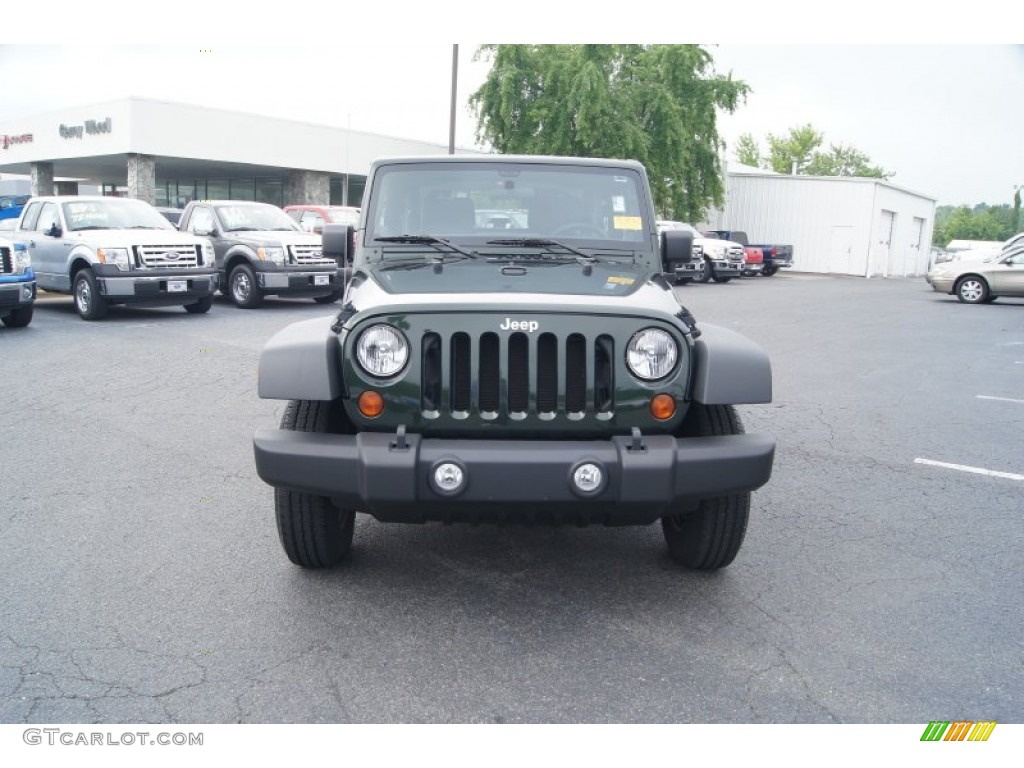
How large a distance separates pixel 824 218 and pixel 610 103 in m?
15.2

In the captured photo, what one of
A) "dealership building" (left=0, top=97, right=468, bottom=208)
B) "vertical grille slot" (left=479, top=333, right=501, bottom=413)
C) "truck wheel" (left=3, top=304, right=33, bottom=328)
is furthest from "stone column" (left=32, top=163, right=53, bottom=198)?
"vertical grille slot" (left=479, top=333, right=501, bottom=413)

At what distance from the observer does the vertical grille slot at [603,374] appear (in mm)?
3332

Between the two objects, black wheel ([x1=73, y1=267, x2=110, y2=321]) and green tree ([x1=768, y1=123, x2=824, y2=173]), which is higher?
green tree ([x1=768, y1=123, x2=824, y2=173])

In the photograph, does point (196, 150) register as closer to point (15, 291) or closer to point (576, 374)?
point (15, 291)

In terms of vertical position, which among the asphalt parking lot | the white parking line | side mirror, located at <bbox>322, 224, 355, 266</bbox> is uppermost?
side mirror, located at <bbox>322, 224, 355, 266</bbox>

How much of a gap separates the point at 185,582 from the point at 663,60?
102ft

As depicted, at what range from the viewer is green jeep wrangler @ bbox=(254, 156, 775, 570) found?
310cm

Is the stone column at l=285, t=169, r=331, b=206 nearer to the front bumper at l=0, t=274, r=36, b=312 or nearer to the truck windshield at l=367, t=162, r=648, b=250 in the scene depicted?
the front bumper at l=0, t=274, r=36, b=312

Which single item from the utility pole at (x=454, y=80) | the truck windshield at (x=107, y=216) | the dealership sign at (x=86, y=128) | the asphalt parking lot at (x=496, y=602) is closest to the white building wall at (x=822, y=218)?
the utility pole at (x=454, y=80)

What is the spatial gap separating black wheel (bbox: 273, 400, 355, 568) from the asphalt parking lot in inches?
6.2

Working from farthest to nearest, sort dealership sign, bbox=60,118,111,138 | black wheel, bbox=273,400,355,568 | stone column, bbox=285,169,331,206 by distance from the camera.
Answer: stone column, bbox=285,169,331,206
dealership sign, bbox=60,118,111,138
black wheel, bbox=273,400,355,568

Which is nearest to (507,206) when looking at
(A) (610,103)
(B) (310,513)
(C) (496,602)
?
(B) (310,513)

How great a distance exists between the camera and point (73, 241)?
42.2 feet

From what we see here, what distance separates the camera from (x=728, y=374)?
3361 millimetres
